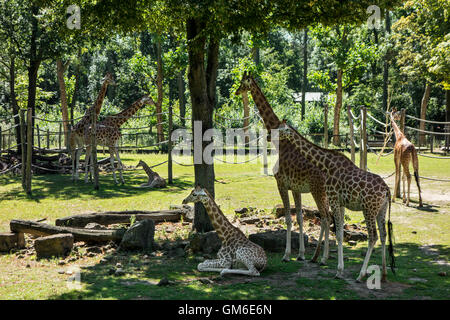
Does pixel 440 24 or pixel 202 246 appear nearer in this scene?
pixel 202 246

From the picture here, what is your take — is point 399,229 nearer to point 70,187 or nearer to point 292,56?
point 70,187

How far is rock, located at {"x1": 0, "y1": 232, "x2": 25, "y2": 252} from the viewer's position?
827 centimetres

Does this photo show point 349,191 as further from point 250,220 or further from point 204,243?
point 250,220

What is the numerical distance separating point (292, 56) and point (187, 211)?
55.9 metres

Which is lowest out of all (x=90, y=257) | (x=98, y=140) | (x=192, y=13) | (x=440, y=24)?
(x=90, y=257)

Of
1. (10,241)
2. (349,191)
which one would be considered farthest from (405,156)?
(10,241)

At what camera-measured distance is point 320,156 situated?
7.20 meters

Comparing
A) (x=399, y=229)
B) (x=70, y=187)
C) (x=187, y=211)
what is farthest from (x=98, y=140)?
(x=399, y=229)

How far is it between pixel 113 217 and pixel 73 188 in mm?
5562

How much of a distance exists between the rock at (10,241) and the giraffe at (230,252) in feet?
11.0

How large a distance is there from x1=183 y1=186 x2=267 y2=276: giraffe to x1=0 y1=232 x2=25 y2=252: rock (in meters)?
3.35

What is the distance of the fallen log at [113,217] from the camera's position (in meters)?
9.55

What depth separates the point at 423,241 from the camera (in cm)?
902

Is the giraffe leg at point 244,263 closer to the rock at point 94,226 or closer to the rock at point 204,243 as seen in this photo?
the rock at point 204,243
